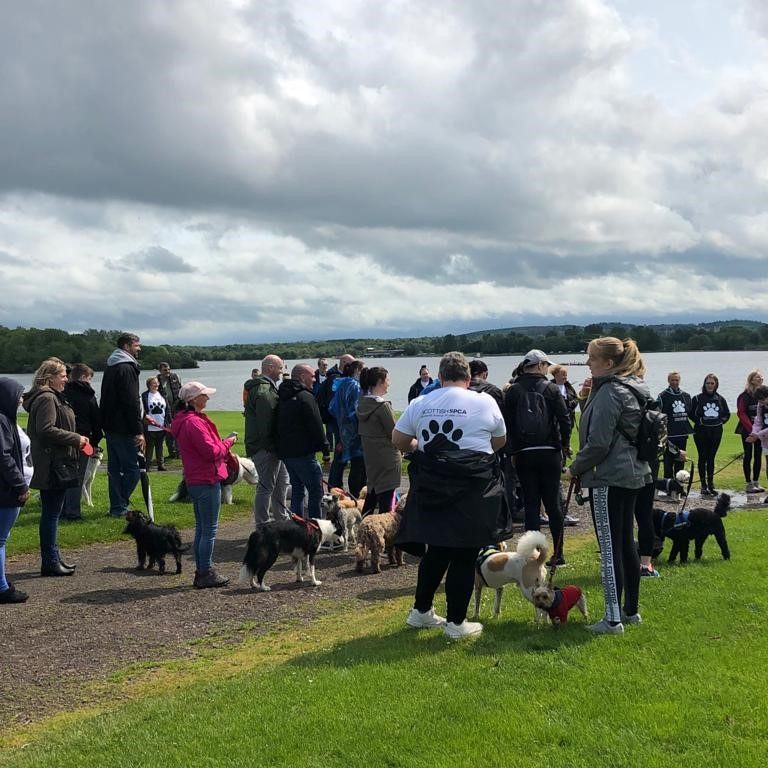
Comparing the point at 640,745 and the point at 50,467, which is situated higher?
the point at 50,467

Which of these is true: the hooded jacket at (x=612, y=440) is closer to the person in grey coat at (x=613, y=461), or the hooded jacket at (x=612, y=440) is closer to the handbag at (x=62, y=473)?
the person in grey coat at (x=613, y=461)

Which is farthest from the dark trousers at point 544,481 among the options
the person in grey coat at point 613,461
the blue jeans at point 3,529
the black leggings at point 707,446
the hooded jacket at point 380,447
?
the black leggings at point 707,446

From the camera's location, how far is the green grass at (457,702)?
3.81 meters

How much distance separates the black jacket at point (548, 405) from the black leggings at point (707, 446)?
6799 mm

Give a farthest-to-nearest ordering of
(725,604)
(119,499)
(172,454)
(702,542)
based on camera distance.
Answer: (172,454) < (119,499) < (702,542) < (725,604)

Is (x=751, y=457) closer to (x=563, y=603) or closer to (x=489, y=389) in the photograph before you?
(x=489, y=389)

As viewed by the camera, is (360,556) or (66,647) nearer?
(66,647)

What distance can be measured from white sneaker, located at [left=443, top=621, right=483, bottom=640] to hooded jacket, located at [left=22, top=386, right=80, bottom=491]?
5001 mm

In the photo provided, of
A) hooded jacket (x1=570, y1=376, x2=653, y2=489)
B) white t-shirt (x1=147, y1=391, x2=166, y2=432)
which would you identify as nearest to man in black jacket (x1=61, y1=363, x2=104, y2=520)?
white t-shirt (x1=147, y1=391, x2=166, y2=432)

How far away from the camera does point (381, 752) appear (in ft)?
12.6

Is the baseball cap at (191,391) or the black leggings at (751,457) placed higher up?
the baseball cap at (191,391)

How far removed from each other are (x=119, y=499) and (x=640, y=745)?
929cm

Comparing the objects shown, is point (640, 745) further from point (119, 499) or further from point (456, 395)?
point (119, 499)

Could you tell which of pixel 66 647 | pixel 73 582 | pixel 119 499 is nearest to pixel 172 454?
pixel 119 499
